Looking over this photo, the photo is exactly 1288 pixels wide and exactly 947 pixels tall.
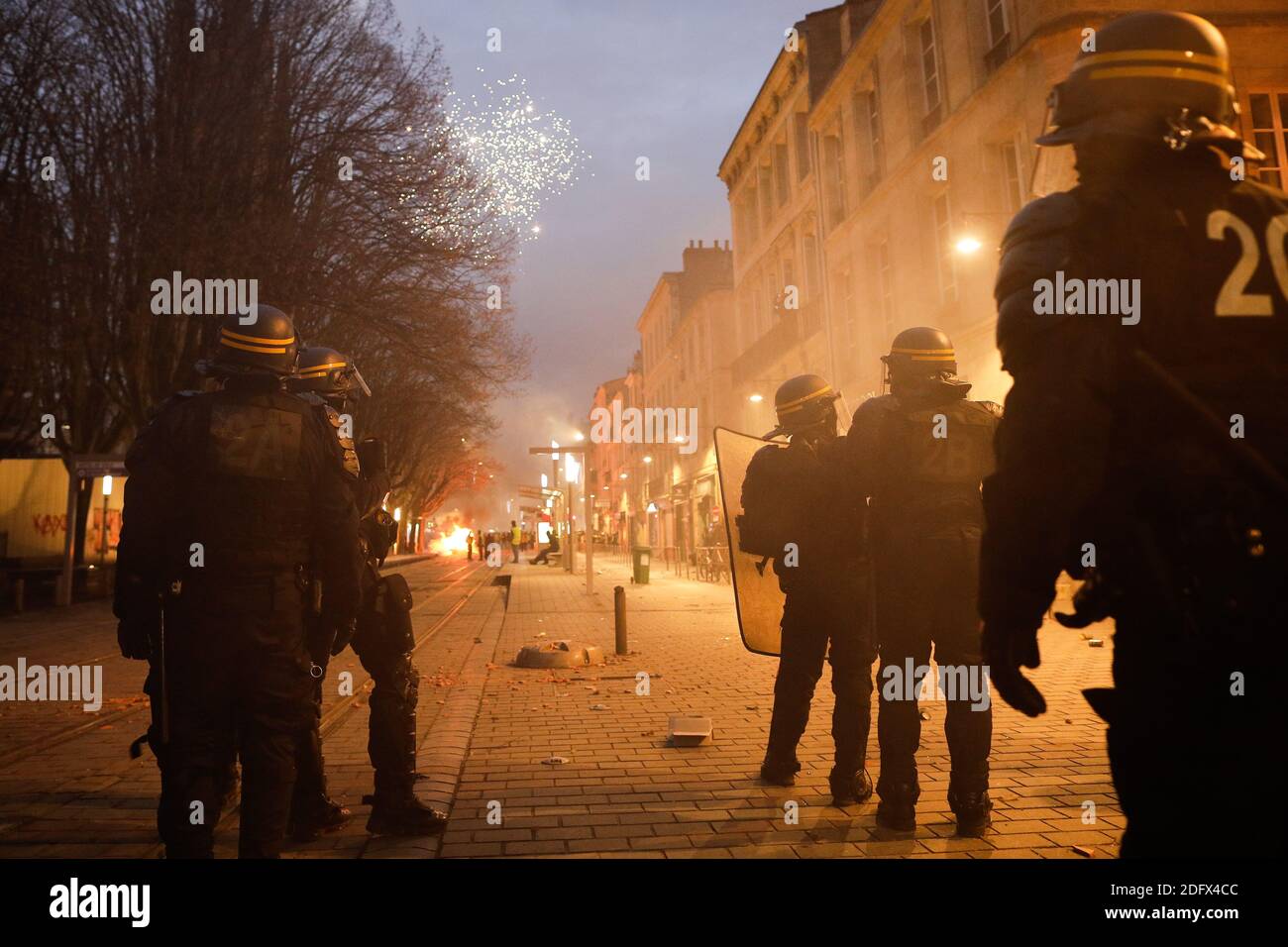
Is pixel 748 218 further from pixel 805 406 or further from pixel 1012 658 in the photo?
pixel 1012 658

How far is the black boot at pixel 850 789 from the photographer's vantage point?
4.04 metres

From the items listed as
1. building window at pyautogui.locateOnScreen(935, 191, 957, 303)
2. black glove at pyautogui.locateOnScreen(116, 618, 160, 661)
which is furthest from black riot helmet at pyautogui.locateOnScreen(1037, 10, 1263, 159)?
building window at pyautogui.locateOnScreen(935, 191, 957, 303)

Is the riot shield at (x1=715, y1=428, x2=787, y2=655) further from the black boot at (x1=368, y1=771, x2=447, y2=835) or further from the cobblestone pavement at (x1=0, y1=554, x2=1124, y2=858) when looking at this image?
the black boot at (x1=368, y1=771, x2=447, y2=835)

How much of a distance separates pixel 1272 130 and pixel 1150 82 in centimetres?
1532

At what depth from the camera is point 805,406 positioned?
4434 mm

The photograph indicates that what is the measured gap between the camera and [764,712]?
21.2ft

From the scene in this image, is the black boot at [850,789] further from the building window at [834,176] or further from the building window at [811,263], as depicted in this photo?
the building window at [811,263]

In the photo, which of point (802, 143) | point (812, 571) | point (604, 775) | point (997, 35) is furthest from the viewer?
point (802, 143)

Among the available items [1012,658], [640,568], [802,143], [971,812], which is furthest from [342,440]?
[802,143]

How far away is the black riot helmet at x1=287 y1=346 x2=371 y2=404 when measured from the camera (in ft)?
12.5

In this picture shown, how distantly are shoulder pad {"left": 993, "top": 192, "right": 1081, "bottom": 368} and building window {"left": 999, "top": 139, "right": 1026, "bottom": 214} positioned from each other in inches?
618

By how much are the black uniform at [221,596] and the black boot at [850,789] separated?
2358mm
